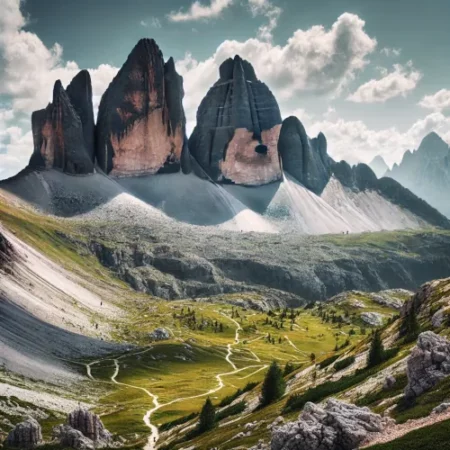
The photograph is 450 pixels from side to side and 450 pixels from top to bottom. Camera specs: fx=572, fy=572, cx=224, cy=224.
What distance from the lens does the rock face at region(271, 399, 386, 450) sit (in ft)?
108

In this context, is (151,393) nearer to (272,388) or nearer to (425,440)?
(272,388)

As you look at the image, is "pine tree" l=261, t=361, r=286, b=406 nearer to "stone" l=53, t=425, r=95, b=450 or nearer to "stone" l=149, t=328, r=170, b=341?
"stone" l=53, t=425, r=95, b=450

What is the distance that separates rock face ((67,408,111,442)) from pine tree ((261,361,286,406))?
21.6 m

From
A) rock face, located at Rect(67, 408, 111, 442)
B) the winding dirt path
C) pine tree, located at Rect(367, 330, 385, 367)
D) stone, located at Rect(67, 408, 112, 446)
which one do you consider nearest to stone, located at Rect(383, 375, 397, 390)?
pine tree, located at Rect(367, 330, 385, 367)

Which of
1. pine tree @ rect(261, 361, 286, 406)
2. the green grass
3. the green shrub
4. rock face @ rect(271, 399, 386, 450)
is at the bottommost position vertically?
pine tree @ rect(261, 361, 286, 406)

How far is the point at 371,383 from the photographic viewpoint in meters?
45.7

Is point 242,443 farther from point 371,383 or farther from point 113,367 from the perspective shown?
point 113,367

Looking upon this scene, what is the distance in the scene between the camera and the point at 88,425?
6806 centimetres

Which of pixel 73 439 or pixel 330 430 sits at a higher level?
pixel 330 430

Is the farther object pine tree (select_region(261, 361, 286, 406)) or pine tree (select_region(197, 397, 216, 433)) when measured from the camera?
pine tree (select_region(261, 361, 286, 406))

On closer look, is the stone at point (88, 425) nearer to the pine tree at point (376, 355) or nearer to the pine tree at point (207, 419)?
the pine tree at point (207, 419)

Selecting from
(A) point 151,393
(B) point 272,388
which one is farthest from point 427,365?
(A) point 151,393

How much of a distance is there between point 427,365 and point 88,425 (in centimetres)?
4478

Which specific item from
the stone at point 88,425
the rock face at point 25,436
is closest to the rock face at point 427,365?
the stone at point 88,425
